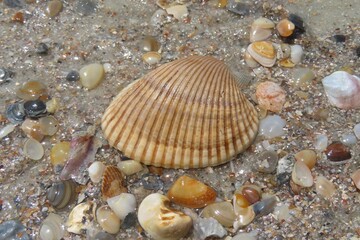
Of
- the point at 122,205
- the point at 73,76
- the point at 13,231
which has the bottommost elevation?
the point at 13,231

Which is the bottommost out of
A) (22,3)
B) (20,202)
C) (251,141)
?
(20,202)

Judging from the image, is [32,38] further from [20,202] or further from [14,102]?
[20,202]

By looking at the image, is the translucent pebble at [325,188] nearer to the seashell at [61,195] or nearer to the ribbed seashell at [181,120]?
the ribbed seashell at [181,120]

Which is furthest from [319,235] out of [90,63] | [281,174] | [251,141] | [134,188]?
[90,63]

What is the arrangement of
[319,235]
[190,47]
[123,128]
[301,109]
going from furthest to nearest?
[190,47], [301,109], [123,128], [319,235]

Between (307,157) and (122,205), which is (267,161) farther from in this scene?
(122,205)

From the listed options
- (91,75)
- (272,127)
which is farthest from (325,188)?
(91,75)

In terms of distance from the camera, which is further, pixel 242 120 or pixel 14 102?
pixel 14 102

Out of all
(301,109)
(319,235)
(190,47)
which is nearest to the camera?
(319,235)
